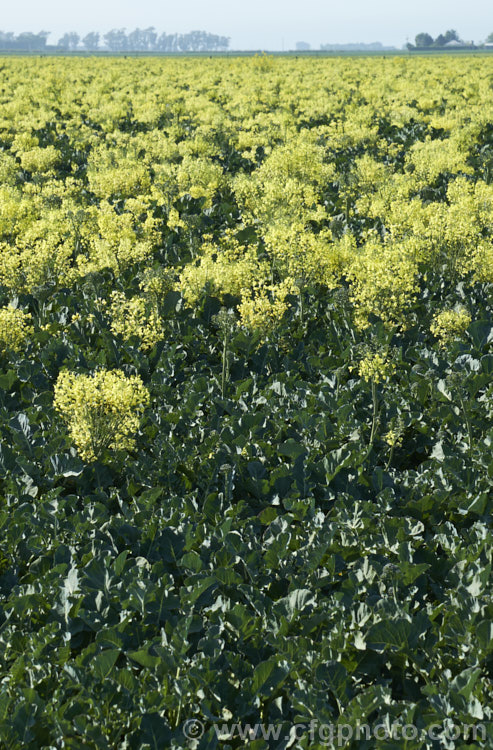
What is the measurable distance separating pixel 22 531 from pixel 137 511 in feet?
3.40

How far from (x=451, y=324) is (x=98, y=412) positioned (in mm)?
5165

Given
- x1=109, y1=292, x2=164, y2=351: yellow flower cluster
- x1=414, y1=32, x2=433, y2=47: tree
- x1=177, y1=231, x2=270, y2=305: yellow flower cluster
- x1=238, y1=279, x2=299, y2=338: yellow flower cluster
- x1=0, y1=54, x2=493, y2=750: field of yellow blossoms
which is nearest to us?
x1=0, y1=54, x2=493, y2=750: field of yellow blossoms

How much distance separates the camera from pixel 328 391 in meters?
7.57

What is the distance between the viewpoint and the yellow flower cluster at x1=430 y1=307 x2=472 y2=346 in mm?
8816

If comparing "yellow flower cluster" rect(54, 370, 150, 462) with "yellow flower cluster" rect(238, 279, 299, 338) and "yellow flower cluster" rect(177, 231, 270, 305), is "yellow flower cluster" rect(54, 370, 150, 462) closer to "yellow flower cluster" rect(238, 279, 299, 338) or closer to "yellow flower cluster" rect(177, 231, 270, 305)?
"yellow flower cluster" rect(238, 279, 299, 338)

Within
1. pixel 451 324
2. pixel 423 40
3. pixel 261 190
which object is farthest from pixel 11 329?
pixel 423 40

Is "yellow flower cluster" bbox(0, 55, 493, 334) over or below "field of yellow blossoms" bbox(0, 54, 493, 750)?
over

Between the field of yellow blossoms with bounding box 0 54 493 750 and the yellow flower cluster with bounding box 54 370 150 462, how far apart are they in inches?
1.3

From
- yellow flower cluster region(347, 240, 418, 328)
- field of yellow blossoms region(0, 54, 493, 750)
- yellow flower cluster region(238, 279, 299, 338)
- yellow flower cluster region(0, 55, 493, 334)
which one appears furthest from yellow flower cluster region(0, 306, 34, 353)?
yellow flower cluster region(347, 240, 418, 328)

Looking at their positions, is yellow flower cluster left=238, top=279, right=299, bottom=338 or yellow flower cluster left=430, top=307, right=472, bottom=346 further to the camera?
yellow flower cluster left=238, top=279, right=299, bottom=338

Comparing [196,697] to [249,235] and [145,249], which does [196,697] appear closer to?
[145,249]

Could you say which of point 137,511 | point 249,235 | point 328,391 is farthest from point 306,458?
point 249,235

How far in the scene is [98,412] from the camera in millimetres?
6695

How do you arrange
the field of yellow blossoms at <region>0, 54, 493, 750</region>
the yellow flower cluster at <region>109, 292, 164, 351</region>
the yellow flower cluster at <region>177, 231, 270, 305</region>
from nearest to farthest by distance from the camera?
1. the field of yellow blossoms at <region>0, 54, 493, 750</region>
2. the yellow flower cluster at <region>109, 292, 164, 351</region>
3. the yellow flower cluster at <region>177, 231, 270, 305</region>
